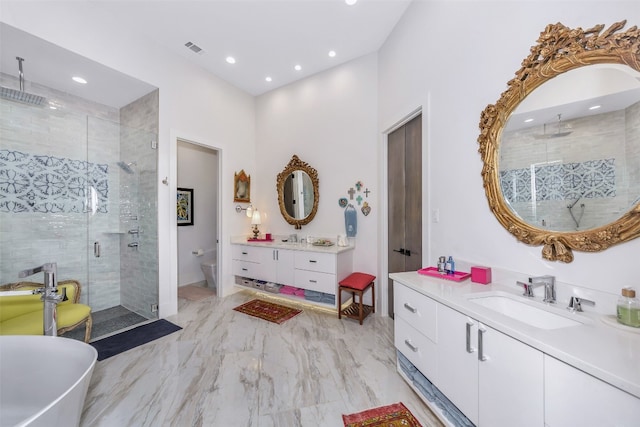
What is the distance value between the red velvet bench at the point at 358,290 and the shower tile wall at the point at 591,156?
184 cm

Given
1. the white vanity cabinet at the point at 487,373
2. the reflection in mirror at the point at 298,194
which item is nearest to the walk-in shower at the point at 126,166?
the reflection in mirror at the point at 298,194

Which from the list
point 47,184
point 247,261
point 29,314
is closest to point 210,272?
point 247,261

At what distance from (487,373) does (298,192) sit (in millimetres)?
3240

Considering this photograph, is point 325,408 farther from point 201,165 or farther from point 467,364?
point 201,165

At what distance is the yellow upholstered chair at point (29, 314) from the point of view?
1.96 metres

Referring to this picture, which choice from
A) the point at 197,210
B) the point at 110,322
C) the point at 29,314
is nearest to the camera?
the point at 29,314

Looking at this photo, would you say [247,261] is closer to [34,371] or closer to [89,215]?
[89,215]

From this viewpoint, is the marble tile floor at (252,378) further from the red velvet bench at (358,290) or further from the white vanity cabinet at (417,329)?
the white vanity cabinet at (417,329)

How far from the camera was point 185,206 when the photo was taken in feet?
14.8

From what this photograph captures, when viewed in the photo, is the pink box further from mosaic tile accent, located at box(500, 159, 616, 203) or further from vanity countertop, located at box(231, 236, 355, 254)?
vanity countertop, located at box(231, 236, 355, 254)

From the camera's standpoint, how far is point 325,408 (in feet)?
5.37

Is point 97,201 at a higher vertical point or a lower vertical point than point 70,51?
lower

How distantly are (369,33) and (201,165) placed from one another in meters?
3.68

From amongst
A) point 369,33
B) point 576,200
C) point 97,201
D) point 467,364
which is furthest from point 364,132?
point 97,201
